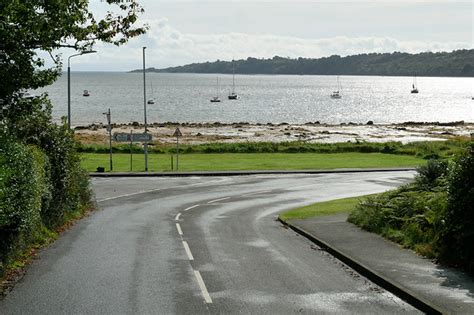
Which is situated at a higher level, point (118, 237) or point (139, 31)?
point (139, 31)

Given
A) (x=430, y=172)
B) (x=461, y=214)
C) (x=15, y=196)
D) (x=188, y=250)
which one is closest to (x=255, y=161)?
(x=430, y=172)

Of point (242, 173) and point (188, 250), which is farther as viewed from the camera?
point (242, 173)

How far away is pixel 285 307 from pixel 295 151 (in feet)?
190

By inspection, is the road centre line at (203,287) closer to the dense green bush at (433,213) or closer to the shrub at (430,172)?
the dense green bush at (433,213)

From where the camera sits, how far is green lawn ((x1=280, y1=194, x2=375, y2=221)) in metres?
26.7

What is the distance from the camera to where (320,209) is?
2859 cm

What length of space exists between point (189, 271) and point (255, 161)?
43.9 metres

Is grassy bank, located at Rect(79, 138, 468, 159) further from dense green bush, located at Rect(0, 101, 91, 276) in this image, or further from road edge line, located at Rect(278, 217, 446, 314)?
road edge line, located at Rect(278, 217, 446, 314)

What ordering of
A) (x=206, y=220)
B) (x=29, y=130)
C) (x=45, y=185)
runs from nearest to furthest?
(x=45, y=185), (x=29, y=130), (x=206, y=220)

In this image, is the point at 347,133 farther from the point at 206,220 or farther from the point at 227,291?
the point at 227,291

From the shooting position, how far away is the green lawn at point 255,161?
53944 millimetres

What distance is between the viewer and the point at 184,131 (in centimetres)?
10738

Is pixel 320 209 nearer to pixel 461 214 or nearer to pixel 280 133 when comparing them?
pixel 461 214

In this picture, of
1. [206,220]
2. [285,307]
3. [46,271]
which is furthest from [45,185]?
[285,307]
